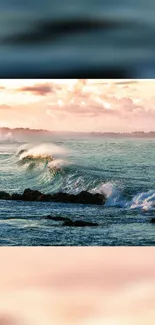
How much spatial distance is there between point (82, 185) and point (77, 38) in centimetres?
114

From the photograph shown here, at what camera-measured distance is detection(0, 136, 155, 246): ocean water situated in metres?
5.97

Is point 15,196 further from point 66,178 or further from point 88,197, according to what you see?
point 88,197

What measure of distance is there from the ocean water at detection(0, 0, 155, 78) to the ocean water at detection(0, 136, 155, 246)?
55 cm

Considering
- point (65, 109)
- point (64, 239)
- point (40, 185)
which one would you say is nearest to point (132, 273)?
point (64, 239)

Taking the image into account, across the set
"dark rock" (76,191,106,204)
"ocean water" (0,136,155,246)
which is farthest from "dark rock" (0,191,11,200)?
"dark rock" (76,191,106,204)

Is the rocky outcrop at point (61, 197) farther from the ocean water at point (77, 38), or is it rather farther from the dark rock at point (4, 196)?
the ocean water at point (77, 38)

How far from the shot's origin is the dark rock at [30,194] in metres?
6.00

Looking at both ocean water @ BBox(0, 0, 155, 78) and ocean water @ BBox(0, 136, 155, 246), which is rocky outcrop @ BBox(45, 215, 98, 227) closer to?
ocean water @ BBox(0, 136, 155, 246)

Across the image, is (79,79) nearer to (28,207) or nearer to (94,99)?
(94,99)

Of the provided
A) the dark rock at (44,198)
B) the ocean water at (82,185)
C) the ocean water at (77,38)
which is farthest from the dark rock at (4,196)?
the ocean water at (77,38)

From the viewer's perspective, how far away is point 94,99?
6.02 m

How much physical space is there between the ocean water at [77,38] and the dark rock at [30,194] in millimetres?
893

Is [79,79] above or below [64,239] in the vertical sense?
above

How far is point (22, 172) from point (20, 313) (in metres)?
1.08
